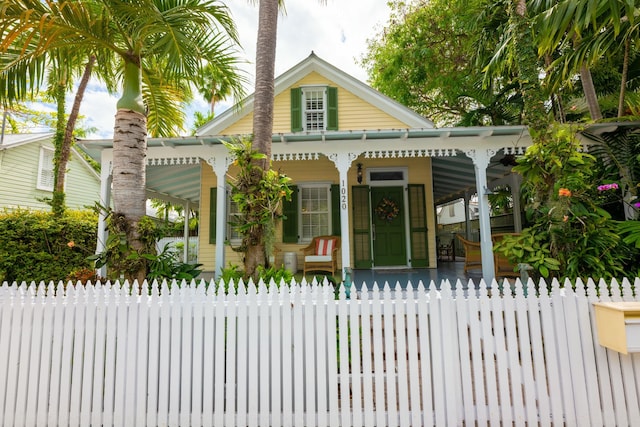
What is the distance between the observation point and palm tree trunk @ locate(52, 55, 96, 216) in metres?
9.16

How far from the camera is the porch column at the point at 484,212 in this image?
18.3 feet

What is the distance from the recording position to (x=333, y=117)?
8898mm

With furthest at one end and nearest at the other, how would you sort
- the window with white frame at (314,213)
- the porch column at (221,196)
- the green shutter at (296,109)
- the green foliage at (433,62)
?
1. the green foliage at (433,62)
2. the green shutter at (296,109)
3. the window with white frame at (314,213)
4. the porch column at (221,196)

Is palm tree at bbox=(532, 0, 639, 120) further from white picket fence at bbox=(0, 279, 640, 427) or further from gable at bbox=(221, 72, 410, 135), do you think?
gable at bbox=(221, 72, 410, 135)

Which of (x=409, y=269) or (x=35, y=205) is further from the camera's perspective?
(x=35, y=205)

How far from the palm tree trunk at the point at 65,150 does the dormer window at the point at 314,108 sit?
605 cm

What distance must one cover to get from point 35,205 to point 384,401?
16.0 metres

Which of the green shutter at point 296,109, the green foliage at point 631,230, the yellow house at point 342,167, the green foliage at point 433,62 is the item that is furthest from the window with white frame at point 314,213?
the green foliage at point 433,62

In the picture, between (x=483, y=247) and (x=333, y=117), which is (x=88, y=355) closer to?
(x=483, y=247)

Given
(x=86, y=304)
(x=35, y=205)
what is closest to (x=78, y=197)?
(x=35, y=205)

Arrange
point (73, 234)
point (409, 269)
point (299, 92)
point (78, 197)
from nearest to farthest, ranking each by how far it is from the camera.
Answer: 1. point (409, 269)
2. point (73, 234)
3. point (299, 92)
4. point (78, 197)

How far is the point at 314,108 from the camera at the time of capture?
29.9ft

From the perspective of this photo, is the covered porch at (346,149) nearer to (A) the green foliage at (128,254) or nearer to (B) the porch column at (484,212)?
(B) the porch column at (484,212)

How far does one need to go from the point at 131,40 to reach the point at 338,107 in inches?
234
